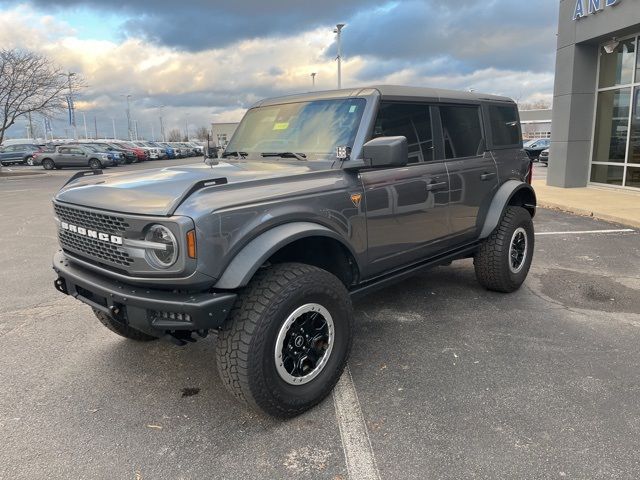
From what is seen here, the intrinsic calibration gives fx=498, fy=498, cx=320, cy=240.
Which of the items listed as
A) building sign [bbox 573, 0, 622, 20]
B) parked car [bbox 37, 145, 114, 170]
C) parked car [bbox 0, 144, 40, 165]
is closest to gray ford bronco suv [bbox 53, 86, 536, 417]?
building sign [bbox 573, 0, 622, 20]

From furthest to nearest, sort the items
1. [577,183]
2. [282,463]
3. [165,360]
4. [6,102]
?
[6,102]
[577,183]
[165,360]
[282,463]

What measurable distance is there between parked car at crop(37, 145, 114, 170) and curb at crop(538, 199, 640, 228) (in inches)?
1126

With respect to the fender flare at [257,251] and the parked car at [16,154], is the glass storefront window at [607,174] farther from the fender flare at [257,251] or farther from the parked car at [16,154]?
the parked car at [16,154]

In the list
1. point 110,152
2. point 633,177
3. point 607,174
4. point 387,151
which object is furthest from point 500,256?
point 110,152

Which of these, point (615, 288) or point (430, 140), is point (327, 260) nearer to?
point (430, 140)

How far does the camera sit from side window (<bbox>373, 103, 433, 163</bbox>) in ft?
12.3

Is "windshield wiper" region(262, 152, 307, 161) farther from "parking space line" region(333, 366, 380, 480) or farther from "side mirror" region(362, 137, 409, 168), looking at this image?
"parking space line" region(333, 366, 380, 480)

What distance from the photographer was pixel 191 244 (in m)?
2.53

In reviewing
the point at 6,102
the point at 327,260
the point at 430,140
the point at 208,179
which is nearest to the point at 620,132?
the point at 430,140

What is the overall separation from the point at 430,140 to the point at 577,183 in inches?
462

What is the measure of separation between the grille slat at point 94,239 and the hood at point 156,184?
0.06m

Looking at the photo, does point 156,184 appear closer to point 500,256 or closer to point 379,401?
point 379,401

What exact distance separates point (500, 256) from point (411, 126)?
1694mm

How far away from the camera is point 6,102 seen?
27688 mm
